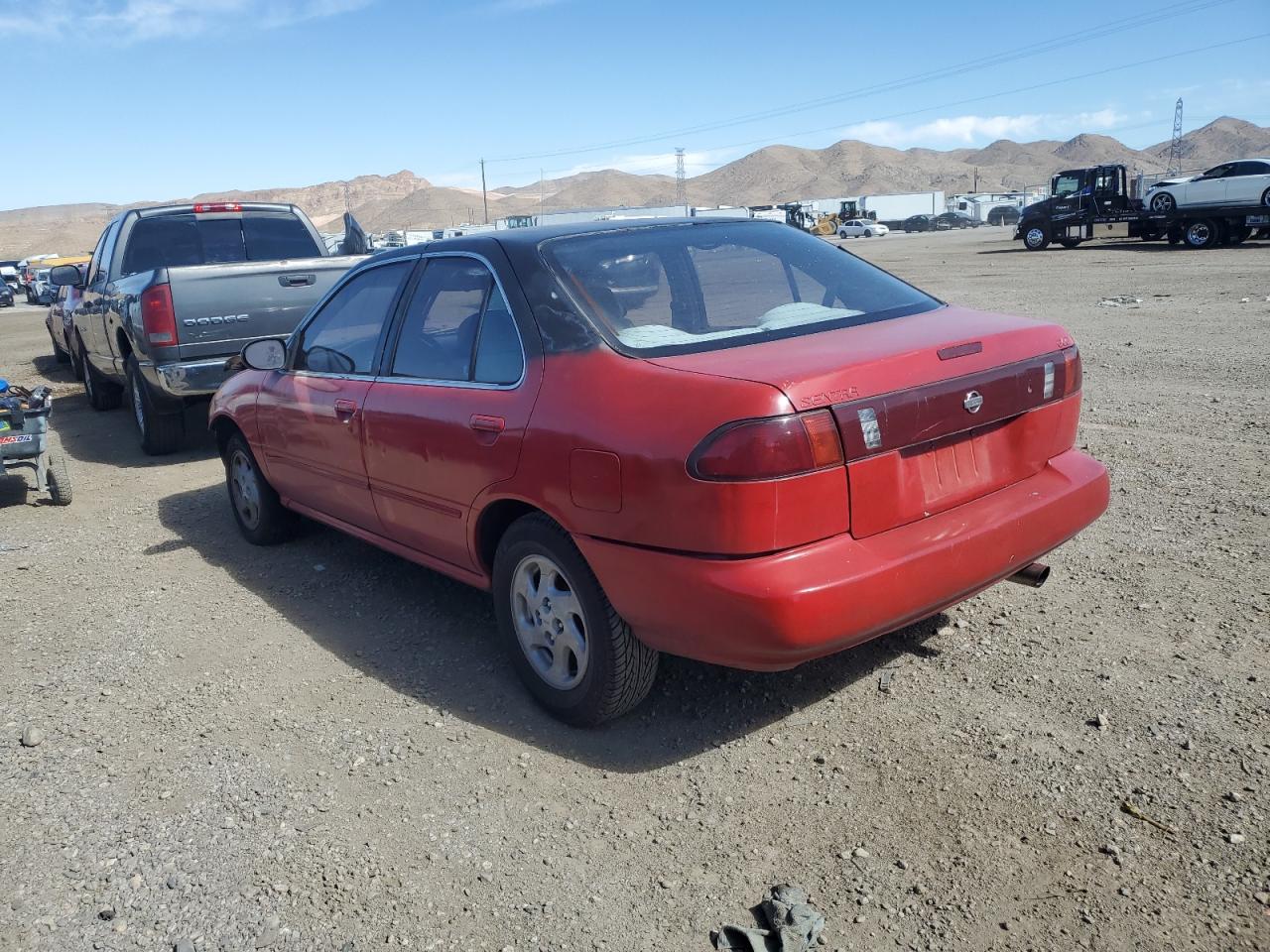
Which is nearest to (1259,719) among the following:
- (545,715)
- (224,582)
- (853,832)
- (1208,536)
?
(853,832)

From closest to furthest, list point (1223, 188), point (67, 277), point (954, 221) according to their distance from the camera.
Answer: point (67, 277) < point (1223, 188) < point (954, 221)

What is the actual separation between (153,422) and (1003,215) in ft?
262

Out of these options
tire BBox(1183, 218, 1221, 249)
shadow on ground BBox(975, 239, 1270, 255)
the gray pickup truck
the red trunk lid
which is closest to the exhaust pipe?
the red trunk lid

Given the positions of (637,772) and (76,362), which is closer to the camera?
(637,772)

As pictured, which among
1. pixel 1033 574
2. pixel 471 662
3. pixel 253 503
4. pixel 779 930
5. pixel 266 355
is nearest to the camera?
pixel 779 930

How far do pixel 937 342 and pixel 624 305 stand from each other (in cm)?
105

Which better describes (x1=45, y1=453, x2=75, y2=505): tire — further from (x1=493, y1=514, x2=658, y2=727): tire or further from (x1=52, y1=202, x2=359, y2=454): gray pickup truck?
(x1=493, y1=514, x2=658, y2=727): tire

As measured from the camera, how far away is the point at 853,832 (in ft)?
9.76

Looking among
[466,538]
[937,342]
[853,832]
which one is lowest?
[853,832]

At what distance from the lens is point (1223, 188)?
27359 mm

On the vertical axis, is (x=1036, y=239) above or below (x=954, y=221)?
below

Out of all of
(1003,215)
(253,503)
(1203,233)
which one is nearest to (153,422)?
(253,503)

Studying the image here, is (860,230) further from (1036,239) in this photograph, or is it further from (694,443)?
(694,443)

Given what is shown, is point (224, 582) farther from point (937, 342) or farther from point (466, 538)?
point (937, 342)
